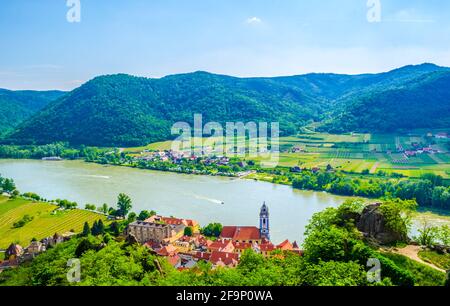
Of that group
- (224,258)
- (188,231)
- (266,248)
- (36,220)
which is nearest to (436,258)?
(224,258)

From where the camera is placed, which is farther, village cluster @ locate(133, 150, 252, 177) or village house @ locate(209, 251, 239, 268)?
village cluster @ locate(133, 150, 252, 177)

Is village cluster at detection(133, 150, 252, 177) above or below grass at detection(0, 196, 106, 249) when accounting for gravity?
above

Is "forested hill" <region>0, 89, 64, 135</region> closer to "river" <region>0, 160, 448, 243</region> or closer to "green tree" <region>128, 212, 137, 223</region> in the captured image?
"river" <region>0, 160, 448, 243</region>

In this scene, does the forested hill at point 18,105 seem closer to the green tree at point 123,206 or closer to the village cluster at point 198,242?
the green tree at point 123,206

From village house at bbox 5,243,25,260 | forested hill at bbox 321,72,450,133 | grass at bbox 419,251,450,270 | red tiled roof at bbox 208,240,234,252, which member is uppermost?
forested hill at bbox 321,72,450,133

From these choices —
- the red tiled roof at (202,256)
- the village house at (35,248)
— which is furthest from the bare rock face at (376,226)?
the village house at (35,248)

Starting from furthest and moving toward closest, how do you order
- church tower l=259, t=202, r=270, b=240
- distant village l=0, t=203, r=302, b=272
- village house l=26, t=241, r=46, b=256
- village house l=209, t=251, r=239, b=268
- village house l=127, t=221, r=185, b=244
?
1. village house l=127, t=221, r=185, b=244
2. church tower l=259, t=202, r=270, b=240
3. village house l=26, t=241, r=46, b=256
4. distant village l=0, t=203, r=302, b=272
5. village house l=209, t=251, r=239, b=268

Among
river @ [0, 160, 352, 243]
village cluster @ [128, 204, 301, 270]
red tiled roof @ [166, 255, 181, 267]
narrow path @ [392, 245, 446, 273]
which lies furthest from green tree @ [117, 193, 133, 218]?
narrow path @ [392, 245, 446, 273]
